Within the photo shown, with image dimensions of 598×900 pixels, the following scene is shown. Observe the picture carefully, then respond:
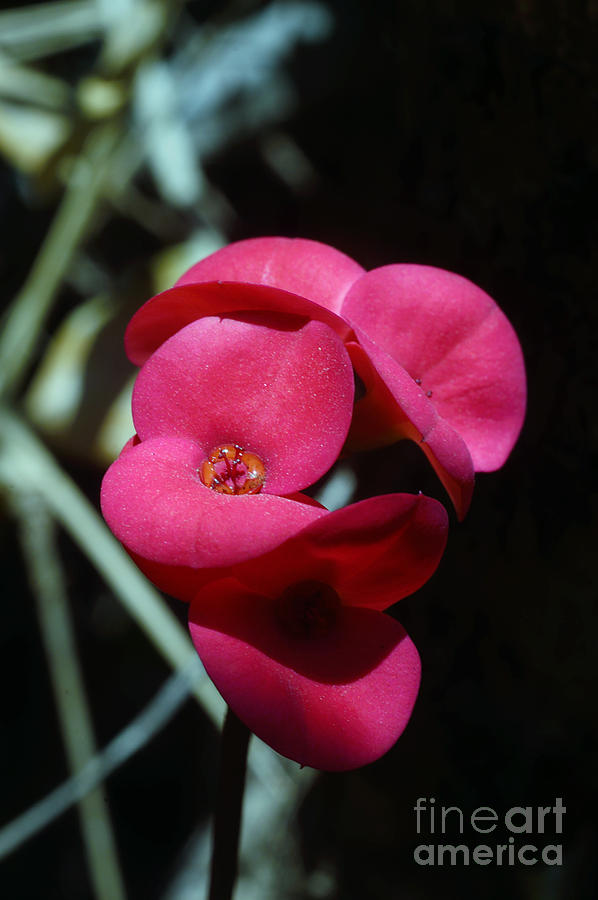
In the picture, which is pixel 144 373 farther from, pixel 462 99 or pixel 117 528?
pixel 462 99

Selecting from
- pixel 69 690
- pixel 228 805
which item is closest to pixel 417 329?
pixel 228 805

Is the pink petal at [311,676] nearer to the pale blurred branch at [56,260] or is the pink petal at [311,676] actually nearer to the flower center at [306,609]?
the flower center at [306,609]

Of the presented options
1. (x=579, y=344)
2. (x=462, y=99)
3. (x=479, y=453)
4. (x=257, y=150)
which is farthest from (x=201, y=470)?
(x=257, y=150)

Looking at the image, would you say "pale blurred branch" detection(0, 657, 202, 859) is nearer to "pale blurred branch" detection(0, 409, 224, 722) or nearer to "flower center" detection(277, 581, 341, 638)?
"pale blurred branch" detection(0, 409, 224, 722)

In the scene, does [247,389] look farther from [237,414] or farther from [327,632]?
[327,632]

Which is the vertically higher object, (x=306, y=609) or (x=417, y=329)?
(x=417, y=329)

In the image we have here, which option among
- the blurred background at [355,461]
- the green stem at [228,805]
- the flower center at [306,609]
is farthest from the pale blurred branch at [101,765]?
the flower center at [306,609]
